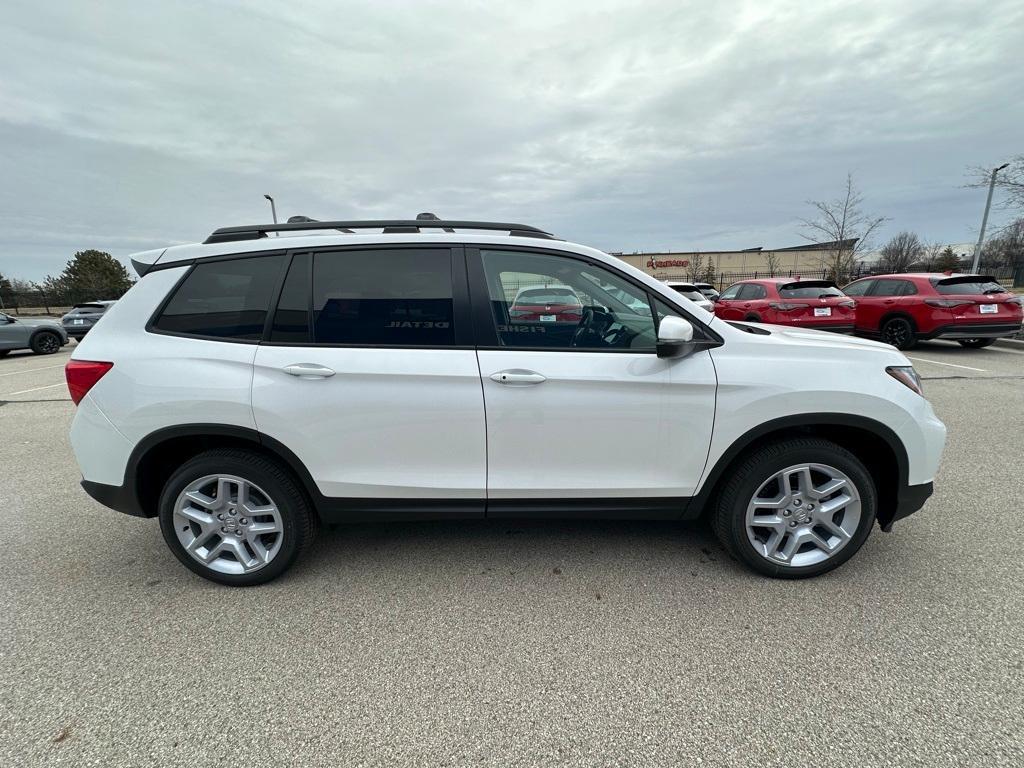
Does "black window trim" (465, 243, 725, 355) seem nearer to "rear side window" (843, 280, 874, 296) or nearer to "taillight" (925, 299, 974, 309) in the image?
"taillight" (925, 299, 974, 309)

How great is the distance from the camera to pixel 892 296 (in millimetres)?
9461

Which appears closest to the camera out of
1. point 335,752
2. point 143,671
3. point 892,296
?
point 335,752

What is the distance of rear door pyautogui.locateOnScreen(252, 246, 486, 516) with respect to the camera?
228cm

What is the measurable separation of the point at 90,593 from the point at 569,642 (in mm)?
2514

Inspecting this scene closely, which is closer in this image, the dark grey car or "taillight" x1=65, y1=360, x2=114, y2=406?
"taillight" x1=65, y1=360, x2=114, y2=406

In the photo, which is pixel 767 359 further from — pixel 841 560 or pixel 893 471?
pixel 841 560

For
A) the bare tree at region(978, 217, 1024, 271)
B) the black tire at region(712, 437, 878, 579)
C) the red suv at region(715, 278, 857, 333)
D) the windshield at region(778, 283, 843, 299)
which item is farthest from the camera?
the bare tree at region(978, 217, 1024, 271)

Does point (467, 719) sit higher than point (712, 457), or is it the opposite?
point (712, 457)

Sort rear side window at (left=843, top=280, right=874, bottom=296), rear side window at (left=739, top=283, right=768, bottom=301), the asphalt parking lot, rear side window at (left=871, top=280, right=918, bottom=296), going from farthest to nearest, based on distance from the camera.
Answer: rear side window at (left=739, top=283, right=768, bottom=301) < rear side window at (left=843, top=280, right=874, bottom=296) < rear side window at (left=871, top=280, right=918, bottom=296) < the asphalt parking lot

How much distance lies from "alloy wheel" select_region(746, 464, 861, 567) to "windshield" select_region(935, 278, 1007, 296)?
9232 millimetres

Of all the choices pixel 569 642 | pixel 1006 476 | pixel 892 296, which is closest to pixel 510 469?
pixel 569 642

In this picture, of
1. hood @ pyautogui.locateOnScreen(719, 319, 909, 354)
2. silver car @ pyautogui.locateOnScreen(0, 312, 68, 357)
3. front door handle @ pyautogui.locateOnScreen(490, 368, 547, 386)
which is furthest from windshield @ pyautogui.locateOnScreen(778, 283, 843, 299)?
silver car @ pyautogui.locateOnScreen(0, 312, 68, 357)

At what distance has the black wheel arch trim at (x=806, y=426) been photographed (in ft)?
7.63

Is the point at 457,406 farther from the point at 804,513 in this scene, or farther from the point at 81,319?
the point at 81,319
